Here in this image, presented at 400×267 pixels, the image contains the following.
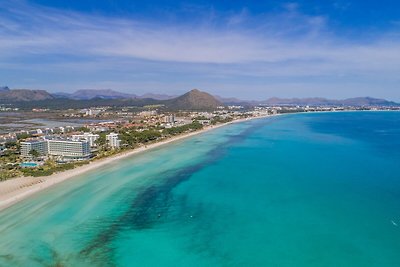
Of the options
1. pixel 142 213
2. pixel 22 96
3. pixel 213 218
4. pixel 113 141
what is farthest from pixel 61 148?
pixel 22 96

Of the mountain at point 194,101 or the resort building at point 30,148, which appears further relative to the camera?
the mountain at point 194,101

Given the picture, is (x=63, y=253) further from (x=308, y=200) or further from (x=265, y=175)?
(x=265, y=175)

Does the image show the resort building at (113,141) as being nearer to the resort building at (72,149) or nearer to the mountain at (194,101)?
the resort building at (72,149)

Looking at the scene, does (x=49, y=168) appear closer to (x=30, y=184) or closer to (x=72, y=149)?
(x=30, y=184)

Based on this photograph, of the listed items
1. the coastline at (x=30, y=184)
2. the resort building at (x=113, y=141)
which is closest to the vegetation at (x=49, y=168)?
the coastline at (x=30, y=184)

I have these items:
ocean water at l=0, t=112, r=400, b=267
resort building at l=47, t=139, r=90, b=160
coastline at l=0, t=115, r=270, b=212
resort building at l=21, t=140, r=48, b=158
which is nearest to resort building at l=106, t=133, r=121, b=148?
resort building at l=47, t=139, r=90, b=160

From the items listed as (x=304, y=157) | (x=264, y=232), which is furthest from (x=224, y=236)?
(x=304, y=157)
